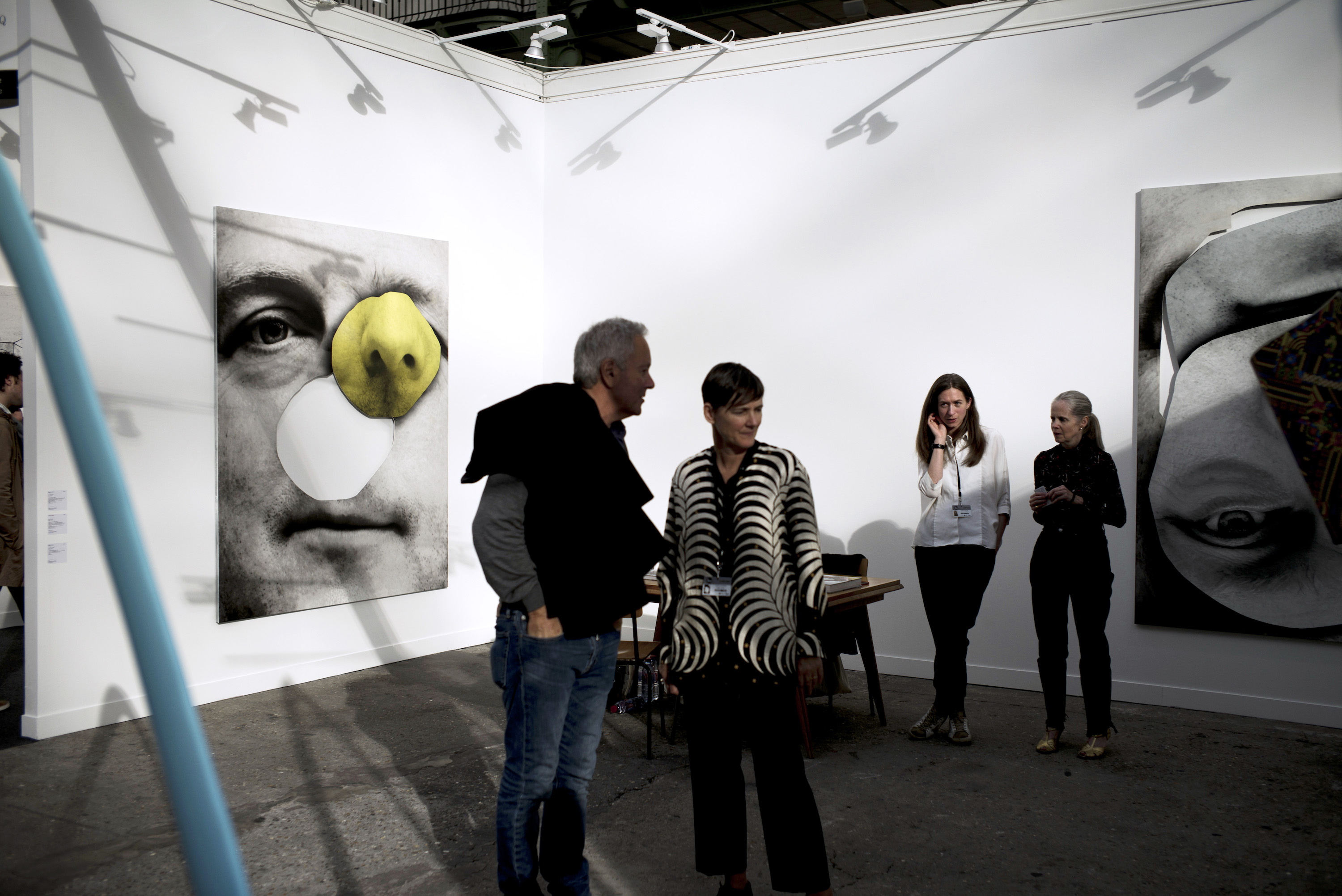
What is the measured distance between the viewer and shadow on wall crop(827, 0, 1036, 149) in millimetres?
6422

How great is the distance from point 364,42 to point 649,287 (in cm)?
258

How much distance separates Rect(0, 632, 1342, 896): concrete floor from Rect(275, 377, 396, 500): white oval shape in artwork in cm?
138

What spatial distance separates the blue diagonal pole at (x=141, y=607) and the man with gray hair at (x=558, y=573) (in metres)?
1.49

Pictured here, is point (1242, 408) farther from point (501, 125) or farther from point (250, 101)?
point (250, 101)

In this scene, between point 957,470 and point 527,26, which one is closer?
point 957,470

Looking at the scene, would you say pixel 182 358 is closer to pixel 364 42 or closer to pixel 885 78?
pixel 364 42

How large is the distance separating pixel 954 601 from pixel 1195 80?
334cm

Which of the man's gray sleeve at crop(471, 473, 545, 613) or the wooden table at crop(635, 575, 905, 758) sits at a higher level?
the man's gray sleeve at crop(471, 473, 545, 613)

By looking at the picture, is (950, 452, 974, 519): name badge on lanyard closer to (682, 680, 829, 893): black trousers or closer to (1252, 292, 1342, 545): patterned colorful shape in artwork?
(1252, 292, 1342, 545): patterned colorful shape in artwork

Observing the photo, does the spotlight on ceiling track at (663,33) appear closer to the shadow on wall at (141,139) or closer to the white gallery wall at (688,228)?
the white gallery wall at (688,228)

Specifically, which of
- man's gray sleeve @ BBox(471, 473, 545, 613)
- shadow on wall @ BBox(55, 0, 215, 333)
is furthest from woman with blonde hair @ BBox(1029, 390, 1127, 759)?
shadow on wall @ BBox(55, 0, 215, 333)

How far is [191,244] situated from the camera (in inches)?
222

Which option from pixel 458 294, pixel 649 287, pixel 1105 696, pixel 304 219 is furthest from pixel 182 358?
pixel 1105 696

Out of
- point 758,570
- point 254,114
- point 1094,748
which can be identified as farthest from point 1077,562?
point 254,114
